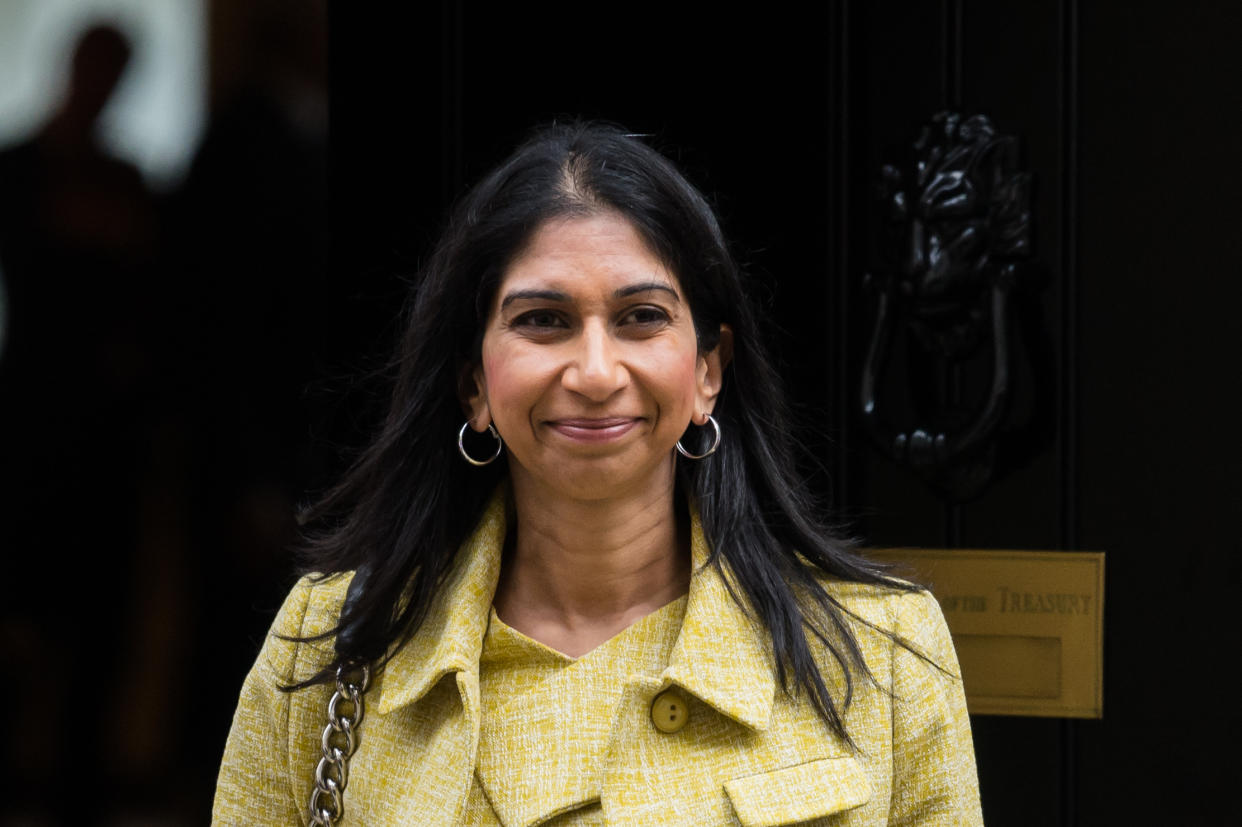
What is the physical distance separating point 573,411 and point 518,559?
0.29 m

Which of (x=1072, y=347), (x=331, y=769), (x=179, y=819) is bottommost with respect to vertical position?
(x=179, y=819)

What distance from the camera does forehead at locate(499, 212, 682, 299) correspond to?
1.72 meters

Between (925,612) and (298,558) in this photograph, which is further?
(298,558)

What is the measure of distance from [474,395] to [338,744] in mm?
398

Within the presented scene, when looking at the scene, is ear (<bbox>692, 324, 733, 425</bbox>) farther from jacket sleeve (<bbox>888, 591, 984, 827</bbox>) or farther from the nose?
jacket sleeve (<bbox>888, 591, 984, 827</bbox>)

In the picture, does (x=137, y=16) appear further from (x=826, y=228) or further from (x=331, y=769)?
(x=331, y=769)

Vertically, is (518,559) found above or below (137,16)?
below

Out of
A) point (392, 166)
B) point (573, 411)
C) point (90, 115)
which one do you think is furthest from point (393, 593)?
point (90, 115)

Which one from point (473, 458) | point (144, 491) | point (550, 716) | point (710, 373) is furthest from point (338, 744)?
point (144, 491)

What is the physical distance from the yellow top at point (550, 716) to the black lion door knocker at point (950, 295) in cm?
55

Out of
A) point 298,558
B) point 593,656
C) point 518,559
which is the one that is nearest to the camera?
point 593,656

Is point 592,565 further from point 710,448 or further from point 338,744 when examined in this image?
point 338,744

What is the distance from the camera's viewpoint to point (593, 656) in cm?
182

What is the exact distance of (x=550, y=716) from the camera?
179cm
